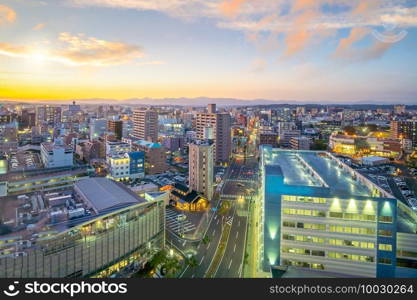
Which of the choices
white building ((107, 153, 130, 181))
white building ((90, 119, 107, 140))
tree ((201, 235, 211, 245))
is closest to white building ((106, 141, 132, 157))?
white building ((107, 153, 130, 181))

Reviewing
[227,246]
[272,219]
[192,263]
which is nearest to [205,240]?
[227,246]

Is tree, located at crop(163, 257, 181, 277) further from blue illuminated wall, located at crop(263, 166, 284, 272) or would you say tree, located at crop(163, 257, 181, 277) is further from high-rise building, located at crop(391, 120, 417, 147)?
high-rise building, located at crop(391, 120, 417, 147)

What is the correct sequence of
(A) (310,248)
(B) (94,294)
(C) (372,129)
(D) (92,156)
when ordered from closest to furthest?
1. (B) (94,294)
2. (A) (310,248)
3. (D) (92,156)
4. (C) (372,129)

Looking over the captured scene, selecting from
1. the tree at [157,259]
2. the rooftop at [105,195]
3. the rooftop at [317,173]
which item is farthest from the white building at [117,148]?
the tree at [157,259]

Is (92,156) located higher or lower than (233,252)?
higher

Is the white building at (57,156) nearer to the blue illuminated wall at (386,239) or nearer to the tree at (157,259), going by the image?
the tree at (157,259)

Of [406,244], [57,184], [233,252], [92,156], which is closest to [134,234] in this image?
[233,252]

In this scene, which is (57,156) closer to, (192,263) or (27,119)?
(192,263)

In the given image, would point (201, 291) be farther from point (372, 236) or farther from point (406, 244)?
point (406, 244)
